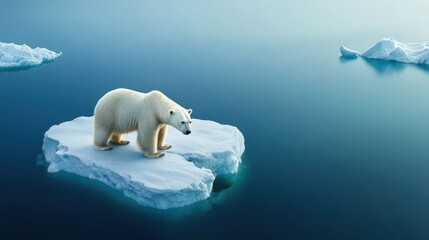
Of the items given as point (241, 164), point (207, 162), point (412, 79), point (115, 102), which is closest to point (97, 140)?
point (115, 102)

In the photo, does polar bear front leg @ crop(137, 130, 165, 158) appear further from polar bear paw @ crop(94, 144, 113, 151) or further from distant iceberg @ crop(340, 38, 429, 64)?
distant iceberg @ crop(340, 38, 429, 64)

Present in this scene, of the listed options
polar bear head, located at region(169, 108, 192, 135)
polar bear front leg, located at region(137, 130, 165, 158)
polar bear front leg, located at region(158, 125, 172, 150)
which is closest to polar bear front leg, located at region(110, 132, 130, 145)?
polar bear front leg, located at region(137, 130, 165, 158)

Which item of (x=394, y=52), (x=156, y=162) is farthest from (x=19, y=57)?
(x=394, y=52)

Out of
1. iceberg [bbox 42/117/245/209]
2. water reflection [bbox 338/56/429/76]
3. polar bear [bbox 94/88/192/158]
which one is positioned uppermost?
water reflection [bbox 338/56/429/76]

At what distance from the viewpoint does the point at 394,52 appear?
21109 millimetres

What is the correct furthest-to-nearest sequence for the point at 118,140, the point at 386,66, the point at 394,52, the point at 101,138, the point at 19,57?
the point at 394,52 → the point at 386,66 → the point at 19,57 → the point at 118,140 → the point at 101,138

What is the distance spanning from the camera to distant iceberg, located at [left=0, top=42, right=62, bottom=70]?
17.7 meters

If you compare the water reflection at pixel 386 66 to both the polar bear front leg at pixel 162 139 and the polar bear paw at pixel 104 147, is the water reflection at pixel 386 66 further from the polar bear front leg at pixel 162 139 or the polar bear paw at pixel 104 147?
the polar bear paw at pixel 104 147

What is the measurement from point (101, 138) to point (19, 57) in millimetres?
9702

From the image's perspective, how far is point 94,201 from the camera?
29.5ft

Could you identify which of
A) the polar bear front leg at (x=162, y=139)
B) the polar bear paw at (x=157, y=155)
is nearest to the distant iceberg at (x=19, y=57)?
the polar bear front leg at (x=162, y=139)

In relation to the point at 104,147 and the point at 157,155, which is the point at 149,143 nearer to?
the point at 157,155

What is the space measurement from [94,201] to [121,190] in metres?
0.52

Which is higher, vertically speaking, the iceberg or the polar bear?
the polar bear
